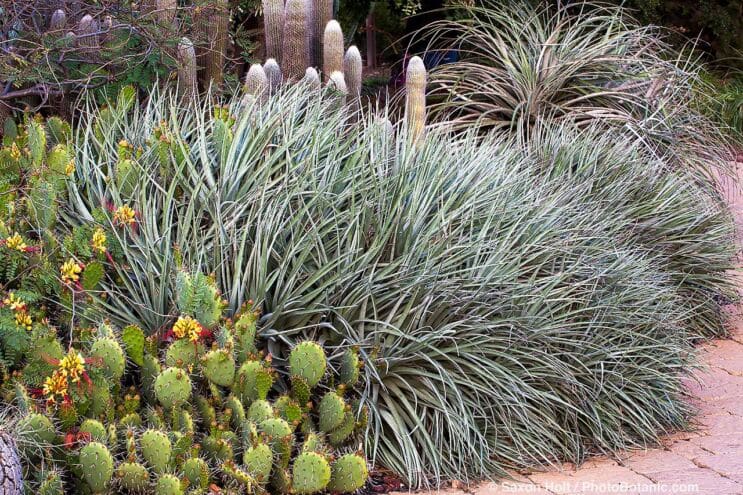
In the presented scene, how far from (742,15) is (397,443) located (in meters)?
13.8

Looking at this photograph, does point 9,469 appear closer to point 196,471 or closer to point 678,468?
point 196,471

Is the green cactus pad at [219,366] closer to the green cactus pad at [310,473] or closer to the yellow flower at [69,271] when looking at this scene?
the green cactus pad at [310,473]

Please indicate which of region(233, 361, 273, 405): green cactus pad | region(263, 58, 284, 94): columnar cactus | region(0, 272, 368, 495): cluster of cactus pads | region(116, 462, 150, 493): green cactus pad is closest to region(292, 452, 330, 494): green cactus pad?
region(0, 272, 368, 495): cluster of cactus pads

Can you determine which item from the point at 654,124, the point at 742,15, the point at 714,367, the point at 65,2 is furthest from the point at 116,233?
the point at 742,15

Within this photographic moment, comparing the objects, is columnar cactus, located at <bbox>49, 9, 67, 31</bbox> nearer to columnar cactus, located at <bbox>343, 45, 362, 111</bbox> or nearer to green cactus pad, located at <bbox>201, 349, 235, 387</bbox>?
columnar cactus, located at <bbox>343, 45, 362, 111</bbox>

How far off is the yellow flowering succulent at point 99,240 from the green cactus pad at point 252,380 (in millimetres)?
810

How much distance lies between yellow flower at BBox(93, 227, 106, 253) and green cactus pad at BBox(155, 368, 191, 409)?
28.0 inches

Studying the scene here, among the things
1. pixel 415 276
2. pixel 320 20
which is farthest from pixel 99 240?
pixel 320 20

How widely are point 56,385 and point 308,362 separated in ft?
3.23

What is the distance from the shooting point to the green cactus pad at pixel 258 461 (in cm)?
369

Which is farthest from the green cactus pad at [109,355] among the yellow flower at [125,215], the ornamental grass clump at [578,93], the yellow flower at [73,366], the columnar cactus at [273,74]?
the ornamental grass clump at [578,93]

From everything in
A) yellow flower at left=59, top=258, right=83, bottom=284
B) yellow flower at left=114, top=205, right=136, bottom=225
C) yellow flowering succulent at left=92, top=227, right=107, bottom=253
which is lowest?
yellow flower at left=59, top=258, right=83, bottom=284

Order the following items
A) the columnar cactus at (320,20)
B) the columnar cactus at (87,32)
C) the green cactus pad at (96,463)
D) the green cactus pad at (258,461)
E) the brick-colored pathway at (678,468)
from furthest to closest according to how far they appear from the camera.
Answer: the columnar cactus at (320,20) → the columnar cactus at (87,32) → the brick-colored pathway at (678,468) → the green cactus pad at (258,461) → the green cactus pad at (96,463)

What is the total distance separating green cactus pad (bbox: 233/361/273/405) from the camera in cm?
395
